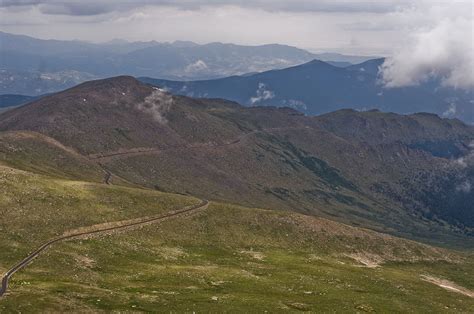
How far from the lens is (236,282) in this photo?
84250 millimetres

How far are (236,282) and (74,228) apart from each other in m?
37.0

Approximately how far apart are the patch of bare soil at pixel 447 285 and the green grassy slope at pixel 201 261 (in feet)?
10.7

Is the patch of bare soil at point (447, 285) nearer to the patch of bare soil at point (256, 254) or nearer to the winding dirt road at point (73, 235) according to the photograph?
the patch of bare soil at point (256, 254)

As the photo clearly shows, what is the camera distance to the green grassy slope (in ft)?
226

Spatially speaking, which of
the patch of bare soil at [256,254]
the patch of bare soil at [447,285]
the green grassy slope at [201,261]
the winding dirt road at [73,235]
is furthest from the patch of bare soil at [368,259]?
the winding dirt road at [73,235]

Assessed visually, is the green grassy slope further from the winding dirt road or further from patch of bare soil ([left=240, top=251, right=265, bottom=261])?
the winding dirt road

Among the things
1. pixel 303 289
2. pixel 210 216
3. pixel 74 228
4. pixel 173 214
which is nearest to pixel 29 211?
pixel 74 228

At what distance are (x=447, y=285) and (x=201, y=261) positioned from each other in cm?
5743

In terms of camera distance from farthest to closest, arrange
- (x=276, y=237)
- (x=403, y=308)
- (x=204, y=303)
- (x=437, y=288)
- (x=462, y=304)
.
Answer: (x=276, y=237)
(x=437, y=288)
(x=462, y=304)
(x=403, y=308)
(x=204, y=303)

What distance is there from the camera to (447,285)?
116 metres

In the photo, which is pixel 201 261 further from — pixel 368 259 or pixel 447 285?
pixel 447 285

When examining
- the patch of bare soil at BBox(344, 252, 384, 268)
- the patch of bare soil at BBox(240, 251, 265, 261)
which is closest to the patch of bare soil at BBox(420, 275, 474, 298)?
the patch of bare soil at BBox(344, 252, 384, 268)

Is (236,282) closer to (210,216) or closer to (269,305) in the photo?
(269,305)

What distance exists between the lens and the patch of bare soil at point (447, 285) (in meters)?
111
